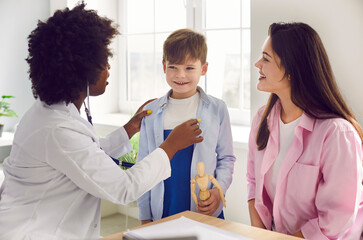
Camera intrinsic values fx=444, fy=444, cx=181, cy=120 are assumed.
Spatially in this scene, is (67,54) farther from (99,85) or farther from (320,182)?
(320,182)

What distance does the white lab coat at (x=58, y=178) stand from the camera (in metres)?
1.30

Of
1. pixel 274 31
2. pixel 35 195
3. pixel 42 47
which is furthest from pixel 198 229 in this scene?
pixel 274 31

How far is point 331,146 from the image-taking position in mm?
1526

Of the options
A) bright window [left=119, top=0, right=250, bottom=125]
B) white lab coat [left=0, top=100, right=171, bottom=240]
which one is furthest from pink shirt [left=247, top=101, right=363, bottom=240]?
bright window [left=119, top=0, right=250, bottom=125]

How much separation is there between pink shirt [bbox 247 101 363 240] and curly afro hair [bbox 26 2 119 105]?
0.76m

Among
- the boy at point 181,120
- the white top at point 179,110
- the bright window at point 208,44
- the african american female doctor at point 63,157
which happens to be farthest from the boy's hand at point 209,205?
the bright window at point 208,44

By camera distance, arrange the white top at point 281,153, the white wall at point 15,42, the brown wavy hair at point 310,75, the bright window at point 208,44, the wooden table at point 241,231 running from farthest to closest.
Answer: the white wall at point 15,42 < the bright window at point 208,44 < the white top at point 281,153 < the brown wavy hair at point 310,75 < the wooden table at point 241,231

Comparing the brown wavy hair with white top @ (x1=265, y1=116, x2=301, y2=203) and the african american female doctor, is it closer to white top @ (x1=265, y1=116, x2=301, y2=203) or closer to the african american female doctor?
white top @ (x1=265, y1=116, x2=301, y2=203)

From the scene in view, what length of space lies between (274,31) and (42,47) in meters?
0.86

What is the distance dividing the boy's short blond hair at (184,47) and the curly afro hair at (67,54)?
19.1 inches

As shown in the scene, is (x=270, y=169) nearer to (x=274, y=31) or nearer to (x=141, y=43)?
(x=274, y=31)

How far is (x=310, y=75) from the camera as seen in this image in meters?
1.60

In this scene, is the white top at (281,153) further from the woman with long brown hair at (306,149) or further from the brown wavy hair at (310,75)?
the brown wavy hair at (310,75)

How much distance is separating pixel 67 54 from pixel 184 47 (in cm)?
65
